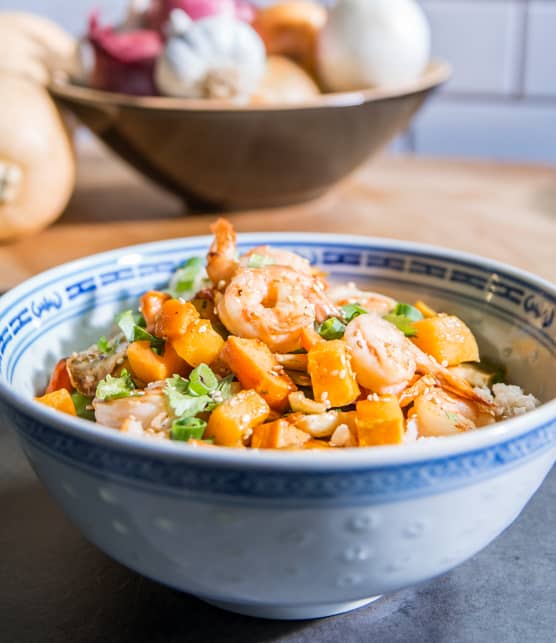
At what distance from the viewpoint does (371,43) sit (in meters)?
1.66

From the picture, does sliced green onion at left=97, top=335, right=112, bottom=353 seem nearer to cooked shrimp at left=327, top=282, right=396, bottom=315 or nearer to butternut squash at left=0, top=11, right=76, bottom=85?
cooked shrimp at left=327, top=282, right=396, bottom=315

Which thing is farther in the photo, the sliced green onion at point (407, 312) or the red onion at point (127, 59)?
the red onion at point (127, 59)

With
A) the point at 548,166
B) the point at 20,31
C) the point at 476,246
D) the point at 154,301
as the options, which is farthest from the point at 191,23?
the point at 548,166

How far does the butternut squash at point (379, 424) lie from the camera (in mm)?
714

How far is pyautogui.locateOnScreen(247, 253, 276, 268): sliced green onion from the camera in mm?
956

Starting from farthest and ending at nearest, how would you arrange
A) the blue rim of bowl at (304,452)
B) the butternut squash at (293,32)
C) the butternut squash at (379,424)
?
the butternut squash at (293,32) → the butternut squash at (379,424) → the blue rim of bowl at (304,452)

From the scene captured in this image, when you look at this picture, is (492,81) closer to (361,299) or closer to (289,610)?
(361,299)

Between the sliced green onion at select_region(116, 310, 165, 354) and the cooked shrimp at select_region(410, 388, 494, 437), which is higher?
the sliced green onion at select_region(116, 310, 165, 354)

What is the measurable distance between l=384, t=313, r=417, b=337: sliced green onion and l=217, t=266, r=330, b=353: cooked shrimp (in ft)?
0.27

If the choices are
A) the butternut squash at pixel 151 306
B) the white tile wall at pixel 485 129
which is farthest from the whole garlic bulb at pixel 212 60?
the white tile wall at pixel 485 129

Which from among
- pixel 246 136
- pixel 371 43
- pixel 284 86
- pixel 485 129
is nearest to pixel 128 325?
pixel 246 136

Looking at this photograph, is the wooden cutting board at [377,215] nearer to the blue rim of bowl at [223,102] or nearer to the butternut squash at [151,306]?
the blue rim of bowl at [223,102]

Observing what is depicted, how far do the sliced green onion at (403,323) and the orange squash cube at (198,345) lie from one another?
0.21 meters

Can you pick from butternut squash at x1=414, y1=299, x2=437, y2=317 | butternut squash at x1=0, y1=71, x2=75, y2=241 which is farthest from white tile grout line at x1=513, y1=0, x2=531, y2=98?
butternut squash at x1=414, y1=299, x2=437, y2=317
